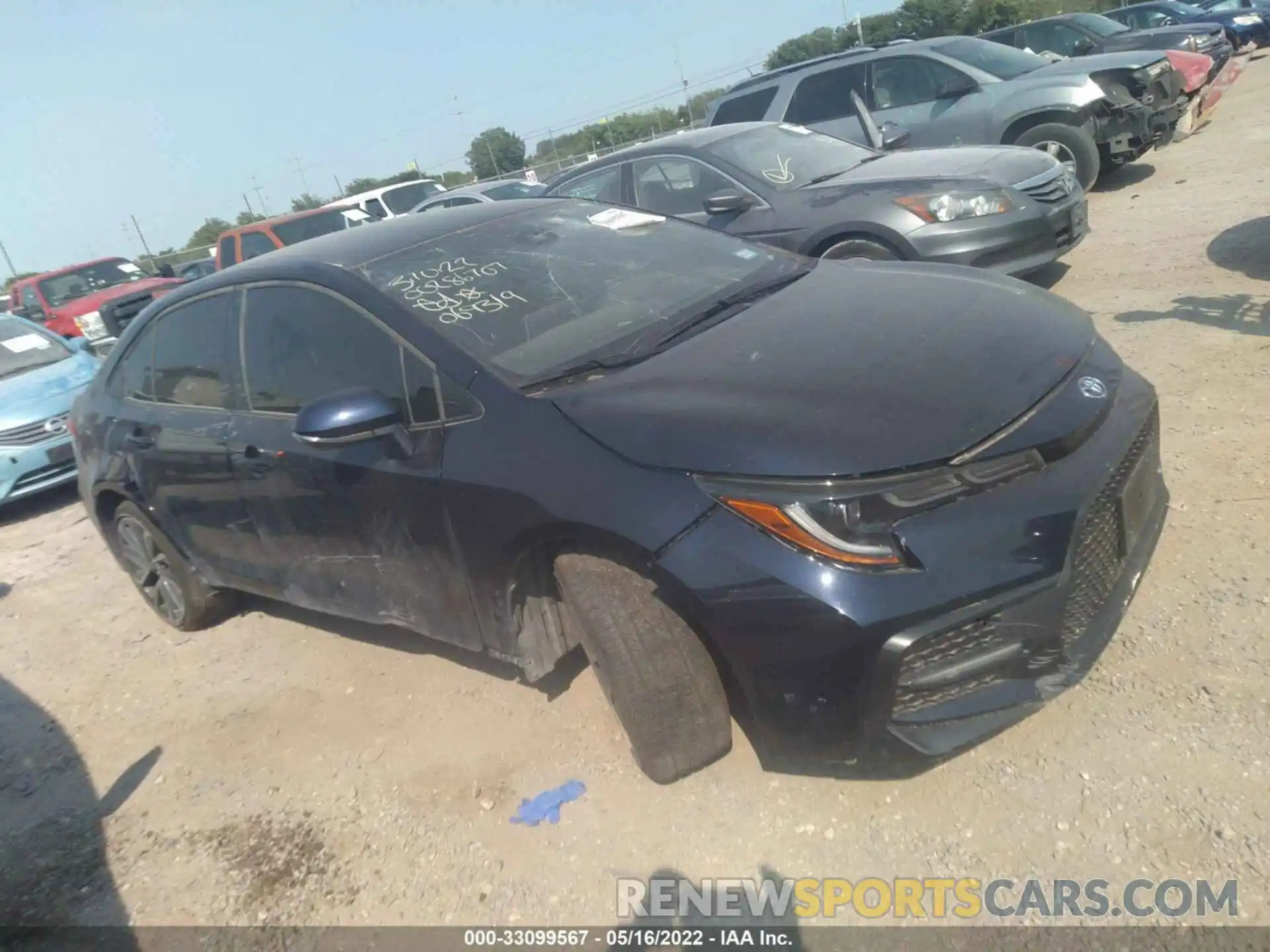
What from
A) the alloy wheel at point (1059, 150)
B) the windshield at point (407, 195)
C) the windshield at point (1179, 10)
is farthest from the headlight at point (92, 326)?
the windshield at point (1179, 10)

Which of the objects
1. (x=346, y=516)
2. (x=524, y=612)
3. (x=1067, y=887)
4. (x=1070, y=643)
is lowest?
(x=1067, y=887)

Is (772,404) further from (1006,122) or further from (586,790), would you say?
(1006,122)

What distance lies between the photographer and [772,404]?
2.39m

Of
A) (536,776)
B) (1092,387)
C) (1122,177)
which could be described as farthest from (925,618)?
(1122,177)

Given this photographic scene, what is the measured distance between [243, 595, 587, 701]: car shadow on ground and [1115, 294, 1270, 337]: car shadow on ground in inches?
151

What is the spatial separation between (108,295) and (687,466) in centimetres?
1413

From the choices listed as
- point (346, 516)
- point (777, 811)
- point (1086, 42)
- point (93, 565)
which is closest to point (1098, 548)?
point (777, 811)

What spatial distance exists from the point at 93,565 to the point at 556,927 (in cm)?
485

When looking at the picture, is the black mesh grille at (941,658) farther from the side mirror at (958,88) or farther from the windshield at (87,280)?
the windshield at (87,280)

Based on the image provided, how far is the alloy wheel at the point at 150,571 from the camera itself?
4.43 metres

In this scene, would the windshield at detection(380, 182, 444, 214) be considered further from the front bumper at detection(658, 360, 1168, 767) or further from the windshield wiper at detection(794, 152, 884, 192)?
the front bumper at detection(658, 360, 1168, 767)

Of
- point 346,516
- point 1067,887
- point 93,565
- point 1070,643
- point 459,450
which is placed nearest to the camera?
point 1067,887

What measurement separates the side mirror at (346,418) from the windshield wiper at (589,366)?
450 mm

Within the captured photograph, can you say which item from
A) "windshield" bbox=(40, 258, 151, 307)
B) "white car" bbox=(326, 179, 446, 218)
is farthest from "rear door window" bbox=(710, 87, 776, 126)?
"windshield" bbox=(40, 258, 151, 307)
